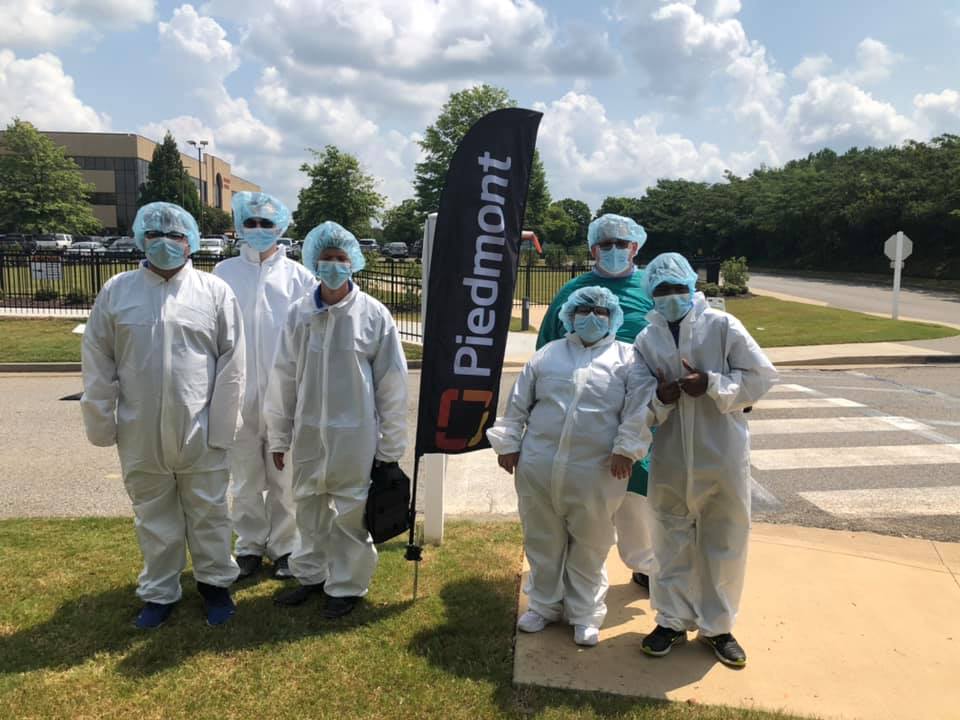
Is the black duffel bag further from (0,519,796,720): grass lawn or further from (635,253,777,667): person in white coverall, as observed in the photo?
(635,253,777,667): person in white coverall

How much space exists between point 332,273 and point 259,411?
39.2 inches

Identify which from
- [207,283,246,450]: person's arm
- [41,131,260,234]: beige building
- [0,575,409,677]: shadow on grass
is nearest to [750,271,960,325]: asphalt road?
[0,575,409,677]: shadow on grass

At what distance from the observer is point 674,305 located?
3.16 metres

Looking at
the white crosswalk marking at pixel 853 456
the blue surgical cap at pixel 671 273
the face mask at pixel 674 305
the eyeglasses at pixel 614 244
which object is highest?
the eyeglasses at pixel 614 244

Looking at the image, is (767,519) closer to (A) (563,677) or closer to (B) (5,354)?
(A) (563,677)

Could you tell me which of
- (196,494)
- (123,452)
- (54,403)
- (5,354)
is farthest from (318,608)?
(5,354)

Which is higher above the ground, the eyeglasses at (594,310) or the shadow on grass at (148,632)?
the eyeglasses at (594,310)

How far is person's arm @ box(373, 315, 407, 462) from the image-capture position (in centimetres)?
366

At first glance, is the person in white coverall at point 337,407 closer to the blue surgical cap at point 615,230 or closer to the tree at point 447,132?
the blue surgical cap at point 615,230

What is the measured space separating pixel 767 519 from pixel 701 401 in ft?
8.78

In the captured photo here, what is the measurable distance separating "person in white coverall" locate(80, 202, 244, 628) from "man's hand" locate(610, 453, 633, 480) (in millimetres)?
1794

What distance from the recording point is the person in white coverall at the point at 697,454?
3096mm

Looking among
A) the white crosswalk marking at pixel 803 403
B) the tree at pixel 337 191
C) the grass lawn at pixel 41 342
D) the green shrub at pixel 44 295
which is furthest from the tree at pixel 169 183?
the white crosswalk marking at pixel 803 403

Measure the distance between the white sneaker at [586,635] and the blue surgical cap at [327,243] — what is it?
2.04m
